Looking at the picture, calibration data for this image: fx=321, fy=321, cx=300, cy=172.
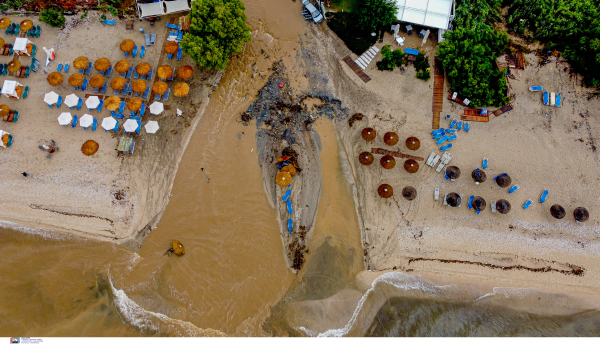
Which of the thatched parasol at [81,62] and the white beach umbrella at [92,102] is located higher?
the thatched parasol at [81,62]

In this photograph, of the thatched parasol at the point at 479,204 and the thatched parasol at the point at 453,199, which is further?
the thatched parasol at the point at 453,199

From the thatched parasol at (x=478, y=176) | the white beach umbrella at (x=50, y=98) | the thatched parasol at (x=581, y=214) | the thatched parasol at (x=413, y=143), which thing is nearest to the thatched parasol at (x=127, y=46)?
the white beach umbrella at (x=50, y=98)

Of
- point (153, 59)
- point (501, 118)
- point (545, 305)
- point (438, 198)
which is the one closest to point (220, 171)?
point (153, 59)

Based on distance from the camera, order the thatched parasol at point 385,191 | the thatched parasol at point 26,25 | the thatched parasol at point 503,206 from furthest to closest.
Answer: the thatched parasol at point 26,25 < the thatched parasol at point 503,206 < the thatched parasol at point 385,191

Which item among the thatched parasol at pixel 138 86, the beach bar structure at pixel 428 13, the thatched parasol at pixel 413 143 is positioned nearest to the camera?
the thatched parasol at pixel 413 143

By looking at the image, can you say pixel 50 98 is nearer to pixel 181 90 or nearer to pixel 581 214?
pixel 181 90

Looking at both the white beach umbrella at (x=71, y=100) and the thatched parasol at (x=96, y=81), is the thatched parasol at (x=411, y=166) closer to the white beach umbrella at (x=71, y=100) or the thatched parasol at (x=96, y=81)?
the thatched parasol at (x=96, y=81)

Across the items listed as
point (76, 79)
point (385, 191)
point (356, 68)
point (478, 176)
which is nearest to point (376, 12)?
point (356, 68)
